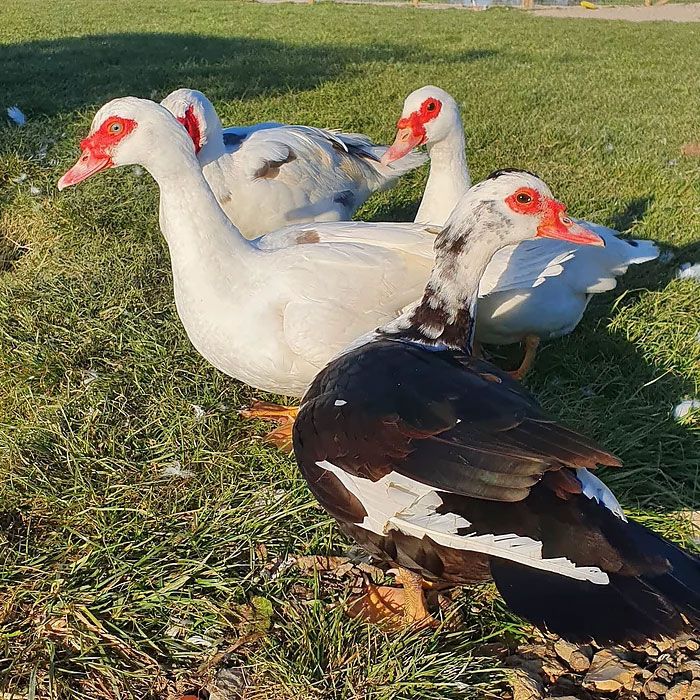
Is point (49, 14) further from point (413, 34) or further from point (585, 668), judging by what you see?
point (585, 668)

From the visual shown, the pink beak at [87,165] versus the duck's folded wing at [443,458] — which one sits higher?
the pink beak at [87,165]

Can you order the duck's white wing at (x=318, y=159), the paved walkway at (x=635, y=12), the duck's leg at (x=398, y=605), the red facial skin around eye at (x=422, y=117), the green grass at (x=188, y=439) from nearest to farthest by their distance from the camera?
1. the green grass at (x=188, y=439)
2. the duck's leg at (x=398, y=605)
3. the red facial skin around eye at (x=422, y=117)
4. the duck's white wing at (x=318, y=159)
5. the paved walkway at (x=635, y=12)

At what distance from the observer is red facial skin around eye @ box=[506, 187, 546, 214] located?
2318 mm

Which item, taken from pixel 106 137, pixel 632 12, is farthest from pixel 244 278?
pixel 632 12

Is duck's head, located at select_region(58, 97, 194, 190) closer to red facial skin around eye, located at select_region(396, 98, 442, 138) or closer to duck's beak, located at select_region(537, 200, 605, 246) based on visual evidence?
duck's beak, located at select_region(537, 200, 605, 246)

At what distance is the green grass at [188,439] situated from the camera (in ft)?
6.80

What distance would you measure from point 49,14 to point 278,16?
457 centimetres

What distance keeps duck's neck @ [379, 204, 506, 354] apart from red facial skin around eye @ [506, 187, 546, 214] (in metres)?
0.08

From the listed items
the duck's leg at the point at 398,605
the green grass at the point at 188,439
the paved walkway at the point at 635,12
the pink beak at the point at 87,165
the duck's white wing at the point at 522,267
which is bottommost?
the duck's leg at the point at 398,605

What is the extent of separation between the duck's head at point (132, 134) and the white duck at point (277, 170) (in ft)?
4.03

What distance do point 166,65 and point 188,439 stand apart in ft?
25.7

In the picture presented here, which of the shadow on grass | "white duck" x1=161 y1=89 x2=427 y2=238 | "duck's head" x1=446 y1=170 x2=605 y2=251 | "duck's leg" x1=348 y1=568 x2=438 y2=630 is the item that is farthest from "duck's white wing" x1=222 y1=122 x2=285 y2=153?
the shadow on grass

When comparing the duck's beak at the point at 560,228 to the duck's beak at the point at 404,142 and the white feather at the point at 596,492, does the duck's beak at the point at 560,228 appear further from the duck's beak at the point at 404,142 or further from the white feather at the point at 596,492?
the duck's beak at the point at 404,142

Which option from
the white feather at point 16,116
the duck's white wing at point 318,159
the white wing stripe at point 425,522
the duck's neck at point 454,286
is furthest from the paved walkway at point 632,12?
the white wing stripe at point 425,522
